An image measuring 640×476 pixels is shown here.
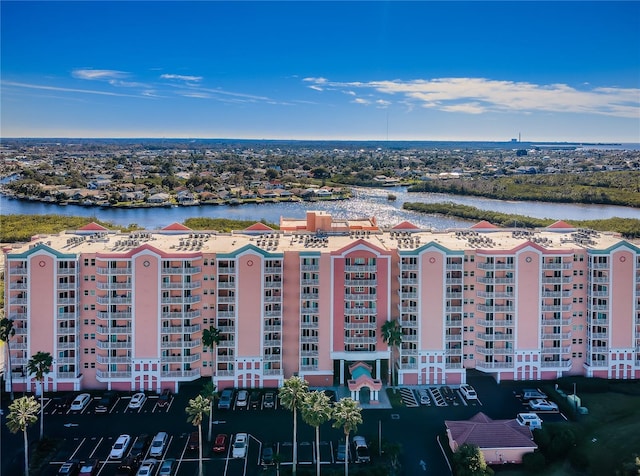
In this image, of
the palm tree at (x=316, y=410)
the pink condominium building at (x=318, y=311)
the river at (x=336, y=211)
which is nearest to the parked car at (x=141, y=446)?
the pink condominium building at (x=318, y=311)

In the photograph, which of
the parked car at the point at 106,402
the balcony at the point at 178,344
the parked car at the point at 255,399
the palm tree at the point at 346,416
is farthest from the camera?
the balcony at the point at 178,344

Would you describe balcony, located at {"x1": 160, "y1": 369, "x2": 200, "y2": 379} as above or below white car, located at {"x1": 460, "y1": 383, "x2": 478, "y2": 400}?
above

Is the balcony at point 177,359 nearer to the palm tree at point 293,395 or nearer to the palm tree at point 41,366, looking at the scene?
the palm tree at point 41,366

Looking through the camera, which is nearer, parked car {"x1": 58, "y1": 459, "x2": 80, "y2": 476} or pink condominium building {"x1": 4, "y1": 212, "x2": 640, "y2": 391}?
parked car {"x1": 58, "y1": 459, "x2": 80, "y2": 476}

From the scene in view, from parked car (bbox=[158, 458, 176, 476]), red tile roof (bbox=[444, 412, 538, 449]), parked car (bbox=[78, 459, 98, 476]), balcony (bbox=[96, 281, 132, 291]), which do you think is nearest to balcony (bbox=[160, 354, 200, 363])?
balcony (bbox=[96, 281, 132, 291])

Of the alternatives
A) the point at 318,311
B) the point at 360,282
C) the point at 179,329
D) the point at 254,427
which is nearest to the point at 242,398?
the point at 254,427

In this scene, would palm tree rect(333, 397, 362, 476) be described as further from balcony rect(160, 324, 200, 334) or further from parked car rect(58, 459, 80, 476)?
balcony rect(160, 324, 200, 334)

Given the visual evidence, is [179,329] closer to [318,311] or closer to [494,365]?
[318,311]
